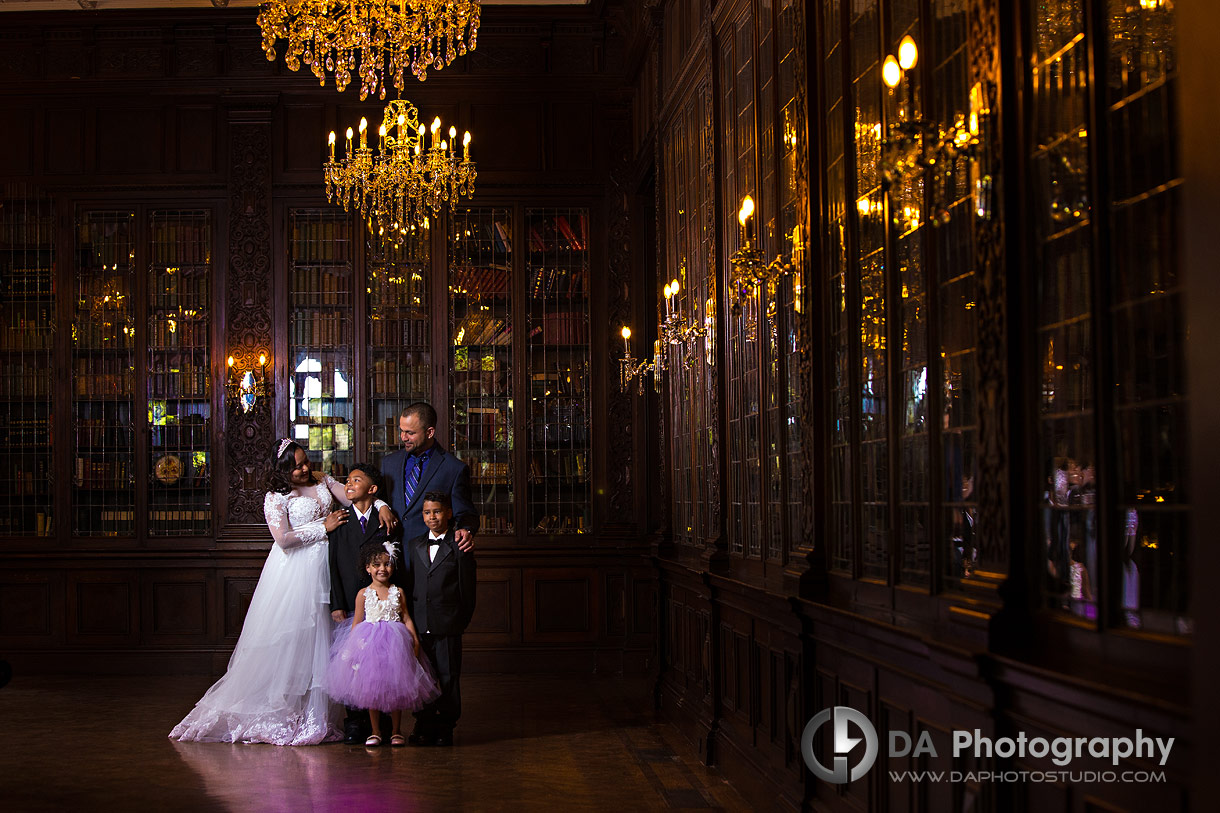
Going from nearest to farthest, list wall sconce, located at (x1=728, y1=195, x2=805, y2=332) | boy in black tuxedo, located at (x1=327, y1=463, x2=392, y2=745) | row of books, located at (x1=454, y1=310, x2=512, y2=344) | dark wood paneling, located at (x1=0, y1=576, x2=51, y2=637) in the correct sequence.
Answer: wall sconce, located at (x1=728, y1=195, x2=805, y2=332) < boy in black tuxedo, located at (x1=327, y1=463, x2=392, y2=745) < dark wood paneling, located at (x1=0, y1=576, x2=51, y2=637) < row of books, located at (x1=454, y1=310, x2=512, y2=344)

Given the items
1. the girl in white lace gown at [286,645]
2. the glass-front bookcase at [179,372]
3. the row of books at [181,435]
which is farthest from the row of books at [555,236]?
the girl in white lace gown at [286,645]

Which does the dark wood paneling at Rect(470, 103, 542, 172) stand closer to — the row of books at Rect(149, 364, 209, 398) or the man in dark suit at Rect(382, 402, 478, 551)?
the row of books at Rect(149, 364, 209, 398)

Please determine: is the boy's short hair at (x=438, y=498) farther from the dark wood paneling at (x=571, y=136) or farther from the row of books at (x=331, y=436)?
the dark wood paneling at (x=571, y=136)

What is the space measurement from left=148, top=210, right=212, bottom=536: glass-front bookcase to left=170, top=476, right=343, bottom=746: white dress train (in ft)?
11.5

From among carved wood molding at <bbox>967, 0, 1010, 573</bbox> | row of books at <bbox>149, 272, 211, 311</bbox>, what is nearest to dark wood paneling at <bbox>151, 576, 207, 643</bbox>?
row of books at <bbox>149, 272, 211, 311</bbox>

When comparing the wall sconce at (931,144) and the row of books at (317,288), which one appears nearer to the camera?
the wall sconce at (931,144)

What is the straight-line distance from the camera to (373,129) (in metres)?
11.5

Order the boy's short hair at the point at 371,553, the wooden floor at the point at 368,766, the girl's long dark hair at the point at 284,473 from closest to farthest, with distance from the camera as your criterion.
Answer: the wooden floor at the point at 368,766
the boy's short hair at the point at 371,553
the girl's long dark hair at the point at 284,473

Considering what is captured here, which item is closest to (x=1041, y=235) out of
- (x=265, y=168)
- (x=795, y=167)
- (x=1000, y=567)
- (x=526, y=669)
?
(x=1000, y=567)

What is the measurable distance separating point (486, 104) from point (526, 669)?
16.8 ft

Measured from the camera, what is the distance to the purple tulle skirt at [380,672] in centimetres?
723

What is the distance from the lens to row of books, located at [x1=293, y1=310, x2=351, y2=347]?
1137 cm

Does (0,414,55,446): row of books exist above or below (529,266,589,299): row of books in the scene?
below

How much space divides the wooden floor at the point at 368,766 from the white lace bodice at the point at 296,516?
133cm
